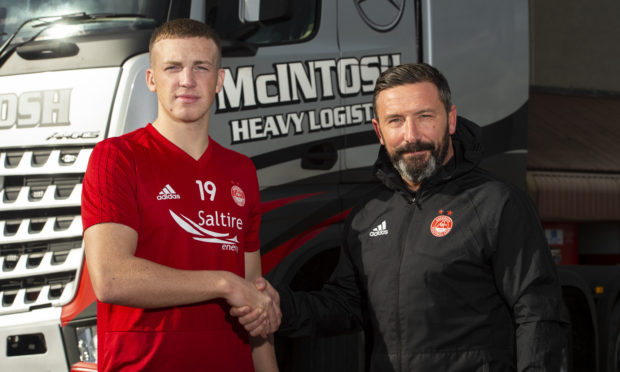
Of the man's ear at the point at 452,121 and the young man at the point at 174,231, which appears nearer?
the young man at the point at 174,231

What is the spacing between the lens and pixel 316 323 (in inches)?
116

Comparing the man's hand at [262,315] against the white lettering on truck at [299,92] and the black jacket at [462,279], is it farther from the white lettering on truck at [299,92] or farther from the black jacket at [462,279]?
the white lettering on truck at [299,92]

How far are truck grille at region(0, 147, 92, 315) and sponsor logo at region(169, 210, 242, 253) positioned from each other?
41.5 inches

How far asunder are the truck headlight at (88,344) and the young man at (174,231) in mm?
919

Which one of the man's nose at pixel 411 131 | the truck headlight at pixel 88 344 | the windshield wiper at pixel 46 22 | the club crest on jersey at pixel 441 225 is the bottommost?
the truck headlight at pixel 88 344

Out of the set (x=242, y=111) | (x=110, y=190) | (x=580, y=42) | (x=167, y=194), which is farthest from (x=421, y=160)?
(x=580, y=42)

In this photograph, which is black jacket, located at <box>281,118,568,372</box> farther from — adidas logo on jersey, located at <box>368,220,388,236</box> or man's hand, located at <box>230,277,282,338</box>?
man's hand, located at <box>230,277,282,338</box>

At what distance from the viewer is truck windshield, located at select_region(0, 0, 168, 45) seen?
361 centimetres

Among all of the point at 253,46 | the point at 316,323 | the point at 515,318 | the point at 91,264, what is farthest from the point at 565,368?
the point at 253,46

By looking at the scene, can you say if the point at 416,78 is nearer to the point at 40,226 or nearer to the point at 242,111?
the point at 242,111

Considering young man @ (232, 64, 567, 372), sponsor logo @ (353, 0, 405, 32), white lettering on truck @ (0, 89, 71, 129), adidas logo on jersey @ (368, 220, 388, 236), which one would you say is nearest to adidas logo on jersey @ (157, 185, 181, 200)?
young man @ (232, 64, 567, 372)

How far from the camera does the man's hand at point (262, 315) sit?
260 cm

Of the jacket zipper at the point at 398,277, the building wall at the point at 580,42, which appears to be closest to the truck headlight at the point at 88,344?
the jacket zipper at the point at 398,277

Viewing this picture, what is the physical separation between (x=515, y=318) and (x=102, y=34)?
2079 millimetres
